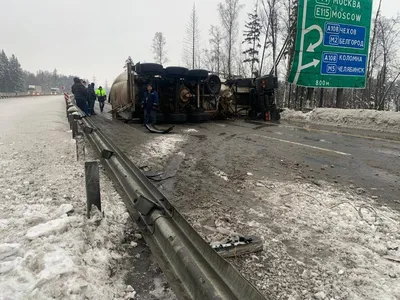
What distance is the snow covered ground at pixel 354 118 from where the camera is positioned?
11.4m

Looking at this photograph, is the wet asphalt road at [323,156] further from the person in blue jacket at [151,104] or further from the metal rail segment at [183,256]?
the metal rail segment at [183,256]

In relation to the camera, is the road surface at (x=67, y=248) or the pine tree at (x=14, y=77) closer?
the road surface at (x=67, y=248)

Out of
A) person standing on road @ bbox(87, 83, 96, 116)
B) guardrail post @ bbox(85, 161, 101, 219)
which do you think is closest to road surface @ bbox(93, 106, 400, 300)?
guardrail post @ bbox(85, 161, 101, 219)

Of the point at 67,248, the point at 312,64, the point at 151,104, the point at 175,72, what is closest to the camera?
the point at 67,248

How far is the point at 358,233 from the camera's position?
295 centimetres

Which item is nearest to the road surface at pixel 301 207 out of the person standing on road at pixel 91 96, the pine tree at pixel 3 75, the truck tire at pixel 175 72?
the truck tire at pixel 175 72

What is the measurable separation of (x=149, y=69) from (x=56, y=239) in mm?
10333

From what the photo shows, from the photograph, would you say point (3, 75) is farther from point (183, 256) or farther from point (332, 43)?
point (183, 256)

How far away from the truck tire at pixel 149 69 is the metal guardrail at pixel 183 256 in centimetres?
924

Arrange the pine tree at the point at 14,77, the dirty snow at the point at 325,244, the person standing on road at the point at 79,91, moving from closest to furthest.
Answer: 1. the dirty snow at the point at 325,244
2. the person standing on road at the point at 79,91
3. the pine tree at the point at 14,77

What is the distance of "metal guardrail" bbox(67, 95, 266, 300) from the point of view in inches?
63.3

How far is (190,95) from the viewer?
13.2 metres

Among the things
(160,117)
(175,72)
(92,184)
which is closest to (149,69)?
(175,72)

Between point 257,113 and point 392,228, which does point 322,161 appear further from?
point 257,113
